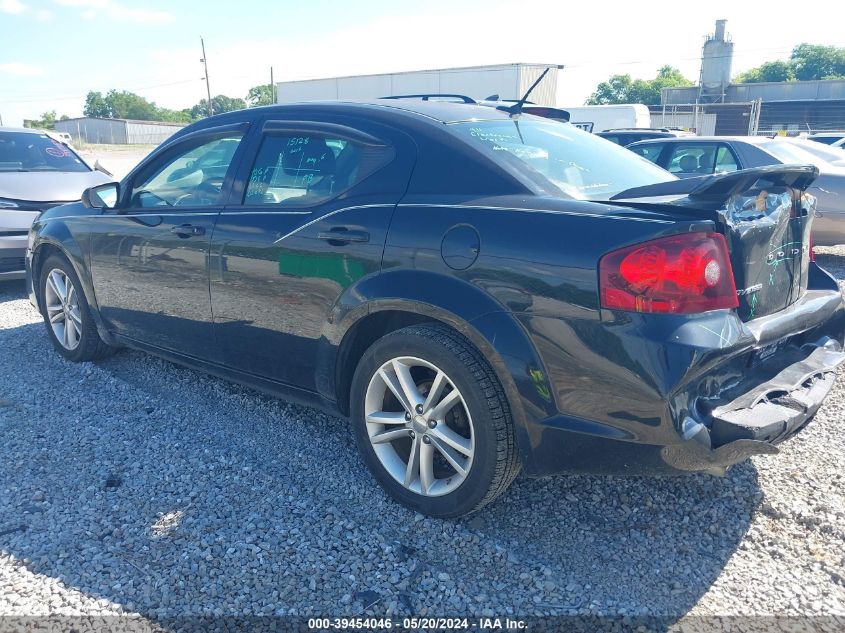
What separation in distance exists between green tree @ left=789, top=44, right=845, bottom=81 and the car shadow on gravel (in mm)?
106605

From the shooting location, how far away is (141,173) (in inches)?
167

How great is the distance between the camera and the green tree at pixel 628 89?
305 feet

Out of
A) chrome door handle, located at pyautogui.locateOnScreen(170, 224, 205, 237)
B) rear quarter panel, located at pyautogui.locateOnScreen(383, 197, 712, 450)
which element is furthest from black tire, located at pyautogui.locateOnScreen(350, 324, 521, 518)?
chrome door handle, located at pyautogui.locateOnScreen(170, 224, 205, 237)

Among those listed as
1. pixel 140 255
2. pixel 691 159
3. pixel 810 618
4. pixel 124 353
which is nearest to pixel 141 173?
pixel 140 255

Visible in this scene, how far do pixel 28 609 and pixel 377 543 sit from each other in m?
1.24

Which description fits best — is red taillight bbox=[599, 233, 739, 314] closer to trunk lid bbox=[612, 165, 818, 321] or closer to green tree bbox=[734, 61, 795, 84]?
trunk lid bbox=[612, 165, 818, 321]

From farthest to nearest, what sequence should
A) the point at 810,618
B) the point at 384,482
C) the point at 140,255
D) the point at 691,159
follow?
1. the point at 691,159
2. the point at 140,255
3. the point at 384,482
4. the point at 810,618

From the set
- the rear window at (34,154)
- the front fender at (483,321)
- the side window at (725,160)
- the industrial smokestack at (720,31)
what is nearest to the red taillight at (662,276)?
the front fender at (483,321)

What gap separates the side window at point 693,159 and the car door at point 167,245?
21.8 feet

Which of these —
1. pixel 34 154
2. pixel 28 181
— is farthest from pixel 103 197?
pixel 34 154

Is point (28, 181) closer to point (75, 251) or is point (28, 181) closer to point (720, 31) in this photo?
point (75, 251)

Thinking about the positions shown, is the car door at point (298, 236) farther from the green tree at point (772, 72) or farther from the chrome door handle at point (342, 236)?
the green tree at point (772, 72)

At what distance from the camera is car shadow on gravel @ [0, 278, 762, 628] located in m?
2.49

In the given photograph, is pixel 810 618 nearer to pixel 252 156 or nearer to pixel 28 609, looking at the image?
pixel 28 609
